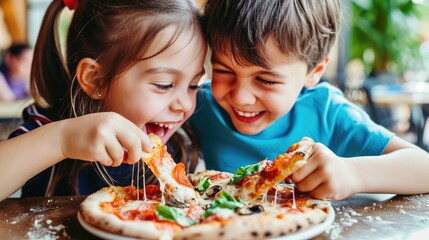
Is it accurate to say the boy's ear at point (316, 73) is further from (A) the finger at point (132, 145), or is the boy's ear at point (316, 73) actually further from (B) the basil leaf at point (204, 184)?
(A) the finger at point (132, 145)

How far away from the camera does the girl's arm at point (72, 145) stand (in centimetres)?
101

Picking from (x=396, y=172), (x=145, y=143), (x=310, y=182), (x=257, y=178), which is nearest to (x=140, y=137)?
(x=145, y=143)

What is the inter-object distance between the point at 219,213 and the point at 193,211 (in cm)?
8

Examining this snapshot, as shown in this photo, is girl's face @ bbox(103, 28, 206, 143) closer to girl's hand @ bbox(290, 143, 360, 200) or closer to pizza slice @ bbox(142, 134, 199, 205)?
pizza slice @ bbox(142, 134, 199, 205)

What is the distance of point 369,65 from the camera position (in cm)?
696

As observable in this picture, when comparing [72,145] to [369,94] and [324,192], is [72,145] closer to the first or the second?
[324,192]

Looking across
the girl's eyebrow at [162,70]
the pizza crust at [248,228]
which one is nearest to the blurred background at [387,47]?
the girl's eyebrow at [162,70]

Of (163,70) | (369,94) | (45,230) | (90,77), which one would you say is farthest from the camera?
(369,94)

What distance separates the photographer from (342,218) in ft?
3.27

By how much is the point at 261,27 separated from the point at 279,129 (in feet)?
1.58

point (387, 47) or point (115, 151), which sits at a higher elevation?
point (115, 151)

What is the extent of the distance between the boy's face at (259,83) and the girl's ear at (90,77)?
306 millimetres

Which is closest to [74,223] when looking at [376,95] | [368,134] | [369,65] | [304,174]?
[304,174]

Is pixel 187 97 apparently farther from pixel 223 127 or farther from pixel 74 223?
pixel 74 223
